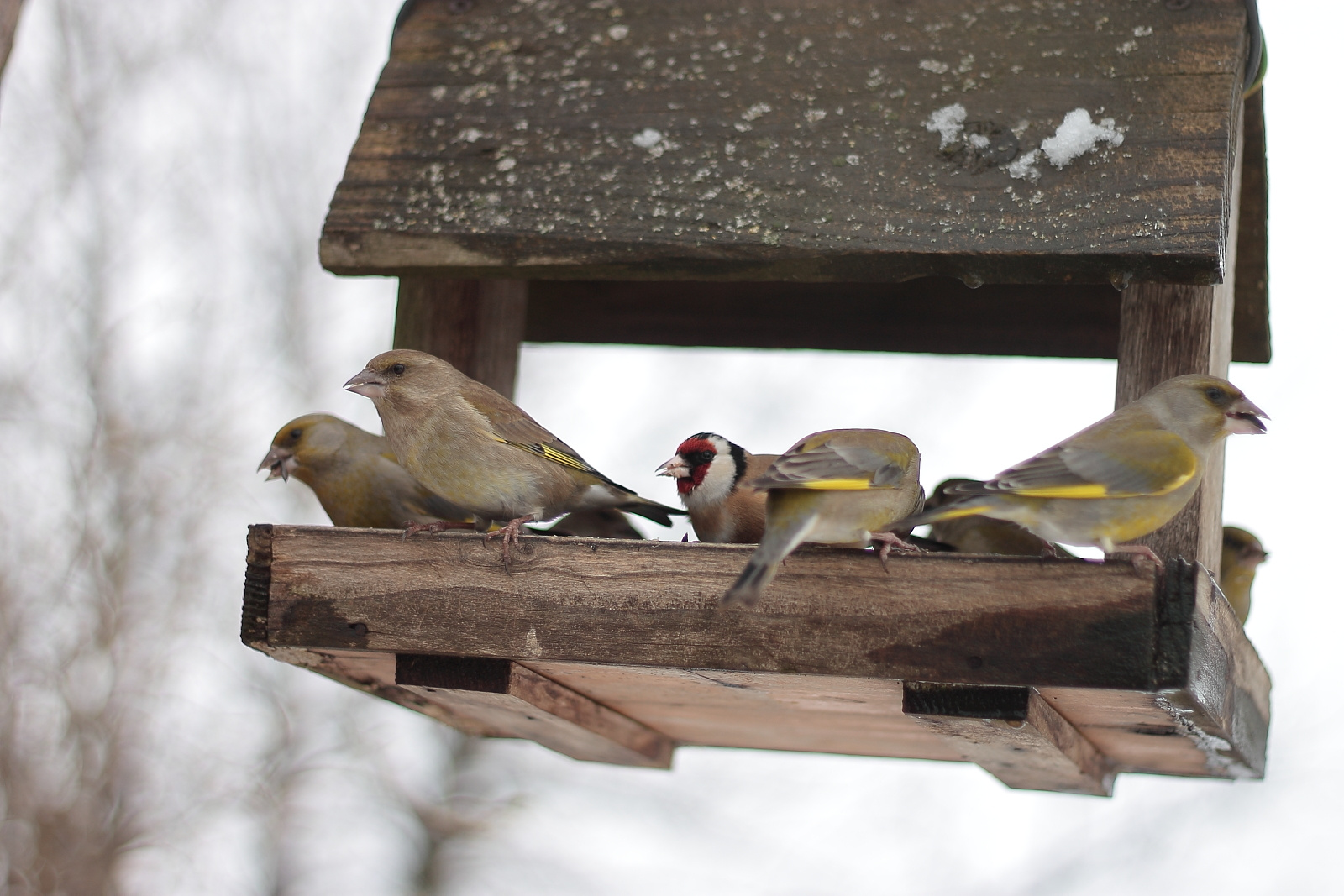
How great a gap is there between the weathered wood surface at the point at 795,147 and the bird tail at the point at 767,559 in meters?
0.67

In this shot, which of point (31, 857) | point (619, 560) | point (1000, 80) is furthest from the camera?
point (31, 857)

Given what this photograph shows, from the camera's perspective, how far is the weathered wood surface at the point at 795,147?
2764 millimetres

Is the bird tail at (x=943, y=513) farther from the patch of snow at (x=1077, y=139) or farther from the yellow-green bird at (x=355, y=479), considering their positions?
the yellow-green bird at (x=355, y=479)

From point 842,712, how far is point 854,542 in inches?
20.2

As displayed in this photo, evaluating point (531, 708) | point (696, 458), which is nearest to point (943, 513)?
point (696, 458)

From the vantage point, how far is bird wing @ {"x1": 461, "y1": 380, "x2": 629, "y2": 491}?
3316 mm

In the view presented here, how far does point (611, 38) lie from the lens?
11.1 feet

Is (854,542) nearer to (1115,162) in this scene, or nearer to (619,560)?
(619,560)

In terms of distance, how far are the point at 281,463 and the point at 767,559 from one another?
1866 mm

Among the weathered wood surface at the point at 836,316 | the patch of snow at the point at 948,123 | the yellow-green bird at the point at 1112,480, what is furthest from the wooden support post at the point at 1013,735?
the weathered wood surface at the point at 836,316

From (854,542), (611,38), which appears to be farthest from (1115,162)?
(611,38)

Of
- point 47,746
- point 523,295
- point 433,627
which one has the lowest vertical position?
point 47,746

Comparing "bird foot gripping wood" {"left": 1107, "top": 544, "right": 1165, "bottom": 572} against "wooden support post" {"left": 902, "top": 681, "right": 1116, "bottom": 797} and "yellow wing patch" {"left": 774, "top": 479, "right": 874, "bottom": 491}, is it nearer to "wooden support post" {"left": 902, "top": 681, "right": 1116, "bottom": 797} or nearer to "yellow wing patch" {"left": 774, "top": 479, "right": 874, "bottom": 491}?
"wooden support post" {"left": 902, "top": 681, "right": 1116, "bottom": 797}

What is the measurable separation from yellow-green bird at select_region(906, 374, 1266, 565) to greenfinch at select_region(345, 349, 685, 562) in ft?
3.50
